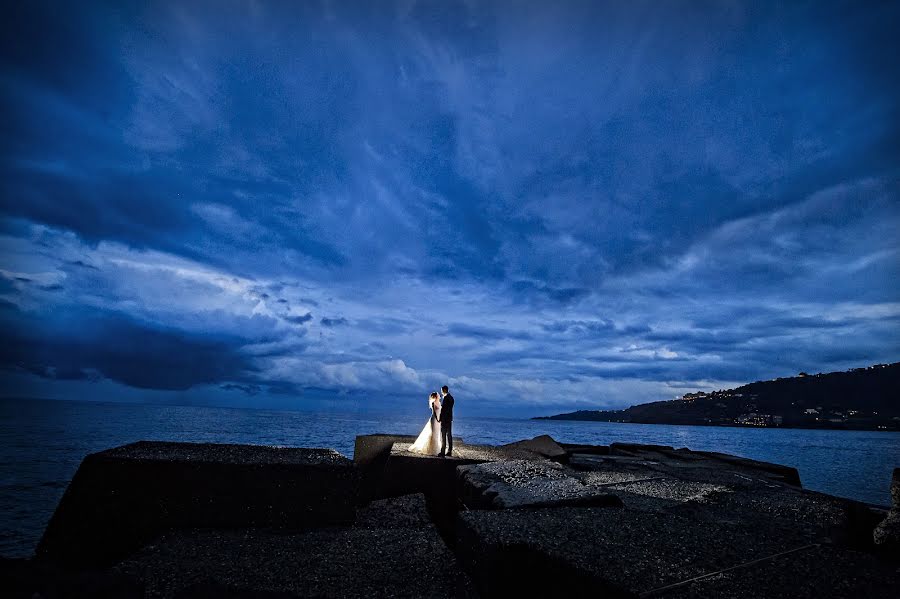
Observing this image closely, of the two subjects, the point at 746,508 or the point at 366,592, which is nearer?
the point at 366,592

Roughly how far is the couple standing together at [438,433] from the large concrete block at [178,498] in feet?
18.7

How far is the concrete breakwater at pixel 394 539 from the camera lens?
210 centimetres

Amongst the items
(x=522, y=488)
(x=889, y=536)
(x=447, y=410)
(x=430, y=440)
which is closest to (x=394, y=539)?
(x=522, y=488)

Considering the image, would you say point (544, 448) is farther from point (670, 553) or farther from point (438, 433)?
point (670, 553)

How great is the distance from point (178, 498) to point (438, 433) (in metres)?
7.47

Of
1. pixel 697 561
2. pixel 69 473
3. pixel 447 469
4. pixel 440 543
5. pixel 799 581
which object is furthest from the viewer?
pixel 69 473

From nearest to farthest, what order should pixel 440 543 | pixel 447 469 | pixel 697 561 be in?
pixel 697 561 → pixel 440 543 → pixel 447 469

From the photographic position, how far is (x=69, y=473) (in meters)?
15.9

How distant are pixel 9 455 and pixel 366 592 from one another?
2741 centimetres

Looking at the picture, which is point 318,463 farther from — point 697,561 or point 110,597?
point 697,561

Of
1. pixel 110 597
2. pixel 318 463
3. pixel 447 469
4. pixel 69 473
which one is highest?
pixel 318 463

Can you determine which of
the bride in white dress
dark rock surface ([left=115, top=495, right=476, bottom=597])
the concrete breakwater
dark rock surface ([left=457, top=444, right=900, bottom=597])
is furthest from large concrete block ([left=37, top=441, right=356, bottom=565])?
the bride in white dress

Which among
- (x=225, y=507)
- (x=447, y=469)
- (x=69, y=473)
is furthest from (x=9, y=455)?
(x=225, y=507)

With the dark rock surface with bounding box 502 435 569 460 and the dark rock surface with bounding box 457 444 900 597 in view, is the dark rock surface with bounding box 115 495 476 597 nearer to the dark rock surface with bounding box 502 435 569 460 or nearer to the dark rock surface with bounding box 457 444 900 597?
the dark rock surface with bounding box 457 444 900 597
